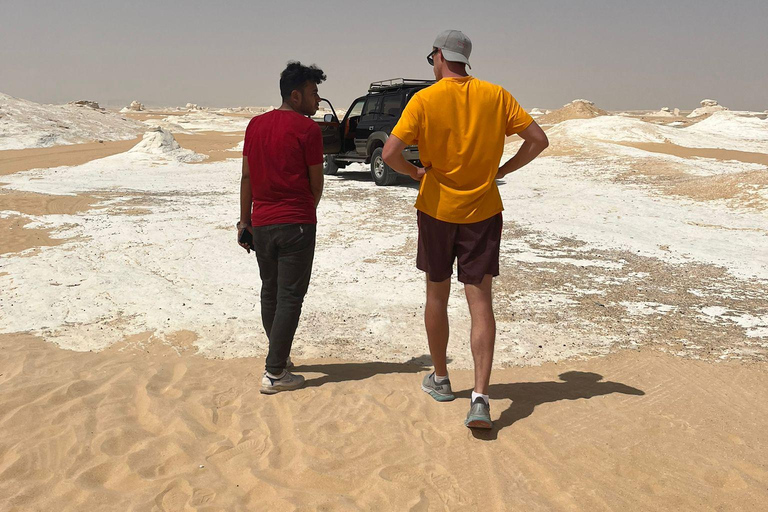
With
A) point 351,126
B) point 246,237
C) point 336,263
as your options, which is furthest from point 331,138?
point 246,237

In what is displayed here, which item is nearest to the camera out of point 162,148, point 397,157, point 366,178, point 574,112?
point 397,157

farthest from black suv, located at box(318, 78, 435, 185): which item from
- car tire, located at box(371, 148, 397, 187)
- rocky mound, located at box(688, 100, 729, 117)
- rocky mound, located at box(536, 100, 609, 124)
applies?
rocky mound, located at box(688, 100, 729, 117)

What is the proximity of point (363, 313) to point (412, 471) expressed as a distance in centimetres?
282

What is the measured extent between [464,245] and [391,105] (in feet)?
37.4

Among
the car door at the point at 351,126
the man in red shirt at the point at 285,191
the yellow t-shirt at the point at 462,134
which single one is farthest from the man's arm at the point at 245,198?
the car door at the point at 351,126

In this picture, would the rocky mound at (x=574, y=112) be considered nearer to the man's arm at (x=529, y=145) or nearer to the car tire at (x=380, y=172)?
the car tire at (x=380, y=172)

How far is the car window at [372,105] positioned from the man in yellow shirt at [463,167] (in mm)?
11357

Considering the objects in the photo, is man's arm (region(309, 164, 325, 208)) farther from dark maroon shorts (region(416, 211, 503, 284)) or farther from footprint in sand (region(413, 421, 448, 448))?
footprint in sand (region(413, 421, 448, 448))

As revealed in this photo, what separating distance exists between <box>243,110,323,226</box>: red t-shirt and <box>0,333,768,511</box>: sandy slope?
1176mm

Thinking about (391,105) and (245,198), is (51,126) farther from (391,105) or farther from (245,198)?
(245,198)

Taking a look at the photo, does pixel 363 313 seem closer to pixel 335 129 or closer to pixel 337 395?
pixel 337 395

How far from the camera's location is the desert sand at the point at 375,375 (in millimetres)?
2971

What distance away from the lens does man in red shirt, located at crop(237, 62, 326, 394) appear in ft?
12.0

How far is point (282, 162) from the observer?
367 centimetres
